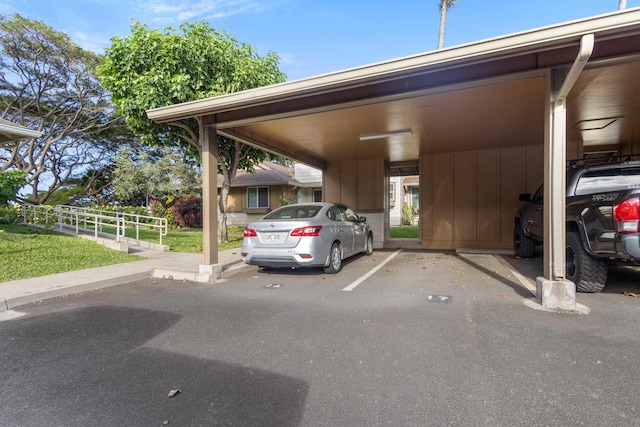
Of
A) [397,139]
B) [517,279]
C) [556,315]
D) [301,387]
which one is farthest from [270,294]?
[397,139]

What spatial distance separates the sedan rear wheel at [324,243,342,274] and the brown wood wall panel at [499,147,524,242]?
606 centimetres

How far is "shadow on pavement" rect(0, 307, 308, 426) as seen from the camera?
225 centimetres

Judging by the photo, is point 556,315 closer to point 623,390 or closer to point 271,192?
point 623,390

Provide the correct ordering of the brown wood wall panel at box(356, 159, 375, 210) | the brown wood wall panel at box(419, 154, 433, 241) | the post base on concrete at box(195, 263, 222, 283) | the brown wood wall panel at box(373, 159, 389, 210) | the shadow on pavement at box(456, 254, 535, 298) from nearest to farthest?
1. the shadow on pavement at box(456, 254, 535, 298)
2. the post base on concrete at box(195, 263, 222, 283)
3. the brown wood wall panel at box(419, 154, 433, 241)
4. the brown wood wall panel at box(373, 159, 389, 210)
5. the brown wood wall panel at box(356, 159, 375, 210)

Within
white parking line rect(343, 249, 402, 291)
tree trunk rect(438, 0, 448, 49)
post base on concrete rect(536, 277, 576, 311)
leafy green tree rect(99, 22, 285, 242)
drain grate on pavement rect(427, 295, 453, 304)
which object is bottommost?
white parking line rect(343, 249, 402, 291)

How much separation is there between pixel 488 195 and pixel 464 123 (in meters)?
3.75

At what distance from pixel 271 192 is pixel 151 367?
18.0 metres

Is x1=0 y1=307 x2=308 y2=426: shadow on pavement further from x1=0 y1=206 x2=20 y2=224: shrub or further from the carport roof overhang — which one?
x1=0 y1=206 x2=20 y2=224: shrub

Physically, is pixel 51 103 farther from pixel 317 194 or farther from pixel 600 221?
pixel 600 221

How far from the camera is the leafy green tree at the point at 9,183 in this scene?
29.8ft

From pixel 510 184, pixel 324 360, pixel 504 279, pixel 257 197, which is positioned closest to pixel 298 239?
pixel 324 360

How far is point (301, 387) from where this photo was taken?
258cm

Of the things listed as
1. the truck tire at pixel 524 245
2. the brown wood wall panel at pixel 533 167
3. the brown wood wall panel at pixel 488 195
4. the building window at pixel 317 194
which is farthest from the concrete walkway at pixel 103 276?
the building window at pixel 317 194

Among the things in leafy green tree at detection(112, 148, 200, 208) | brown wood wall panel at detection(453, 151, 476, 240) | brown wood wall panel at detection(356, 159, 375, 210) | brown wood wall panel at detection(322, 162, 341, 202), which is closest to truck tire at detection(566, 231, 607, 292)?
brown wood wall panel at detection(453, 151, 476, 240)
